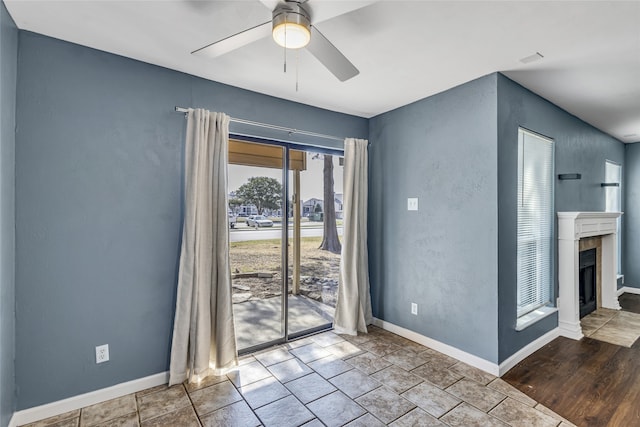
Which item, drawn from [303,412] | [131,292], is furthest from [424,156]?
[131,292]

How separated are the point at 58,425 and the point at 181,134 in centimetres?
211

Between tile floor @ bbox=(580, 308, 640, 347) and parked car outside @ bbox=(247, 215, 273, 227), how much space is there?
3657 millimetres

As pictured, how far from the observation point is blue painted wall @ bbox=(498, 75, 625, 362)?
257 centimetres

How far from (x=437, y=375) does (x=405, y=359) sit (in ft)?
1.10

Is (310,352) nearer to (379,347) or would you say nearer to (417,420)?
(379,347)

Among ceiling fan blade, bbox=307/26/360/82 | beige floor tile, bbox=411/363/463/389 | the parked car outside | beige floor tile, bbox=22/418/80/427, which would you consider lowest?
beige floor tile, bbox=411/363/463/389

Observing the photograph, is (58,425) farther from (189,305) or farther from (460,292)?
(460,292)

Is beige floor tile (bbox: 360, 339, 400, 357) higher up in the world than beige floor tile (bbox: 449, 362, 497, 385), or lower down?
lower down

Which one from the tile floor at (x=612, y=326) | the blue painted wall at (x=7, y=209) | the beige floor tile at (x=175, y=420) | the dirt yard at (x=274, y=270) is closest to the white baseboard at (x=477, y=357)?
the tile floor at (x=612, y=326)

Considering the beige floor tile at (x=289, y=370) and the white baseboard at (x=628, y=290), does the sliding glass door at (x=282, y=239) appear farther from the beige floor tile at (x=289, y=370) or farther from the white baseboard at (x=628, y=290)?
the white baseboard at (x=628, y=290)

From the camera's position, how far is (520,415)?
2.03 meters

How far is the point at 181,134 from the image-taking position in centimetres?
247

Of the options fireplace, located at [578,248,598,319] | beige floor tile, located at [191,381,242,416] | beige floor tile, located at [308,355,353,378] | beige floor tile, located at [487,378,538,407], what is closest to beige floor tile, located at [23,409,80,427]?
beige floor tile, located at [191,381,242,416]

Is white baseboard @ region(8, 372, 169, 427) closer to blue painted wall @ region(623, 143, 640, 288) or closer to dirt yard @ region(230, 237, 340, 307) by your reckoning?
dirt yard @ region(230, 237, 340, 307)
